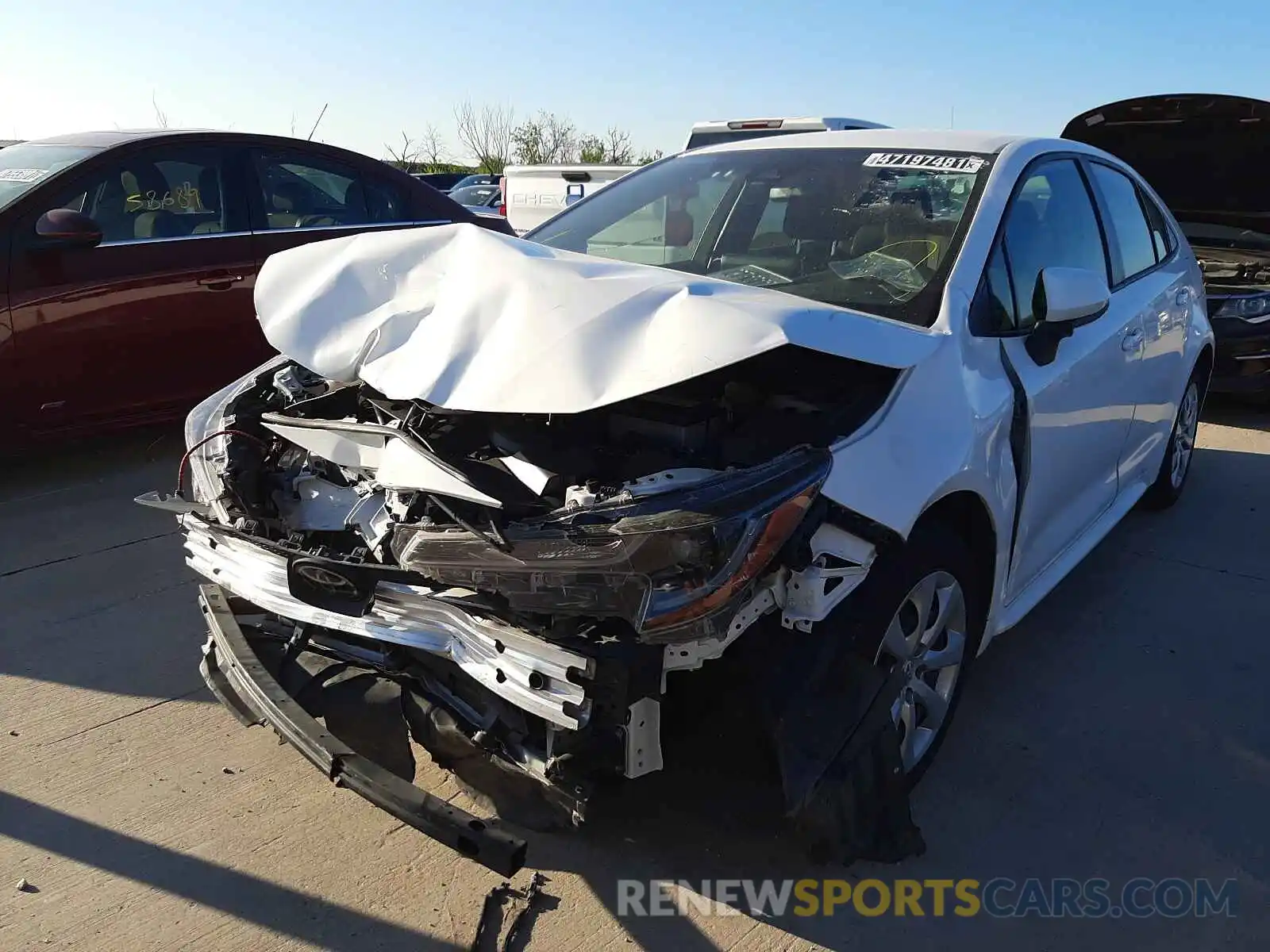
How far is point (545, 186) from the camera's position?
911cm

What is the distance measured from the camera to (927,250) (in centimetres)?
302

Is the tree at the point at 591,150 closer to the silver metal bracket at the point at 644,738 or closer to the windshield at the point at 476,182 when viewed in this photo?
the windshield at the point at 476,182

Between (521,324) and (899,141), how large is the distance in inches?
70.3

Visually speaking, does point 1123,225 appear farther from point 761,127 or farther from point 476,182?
point 476,182

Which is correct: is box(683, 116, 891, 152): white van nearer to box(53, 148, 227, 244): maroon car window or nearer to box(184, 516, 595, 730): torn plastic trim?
box(53, 148, 227, 244): maroon car window

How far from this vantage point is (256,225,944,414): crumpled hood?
7.41 feet

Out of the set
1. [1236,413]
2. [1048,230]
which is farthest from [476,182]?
[1048,230]

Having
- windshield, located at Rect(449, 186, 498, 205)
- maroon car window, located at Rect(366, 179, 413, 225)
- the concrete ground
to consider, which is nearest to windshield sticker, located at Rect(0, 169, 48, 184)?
maroon car window, located at Rect(366, 179, 413, 225)

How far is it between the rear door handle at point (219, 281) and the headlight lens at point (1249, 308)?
252 inches

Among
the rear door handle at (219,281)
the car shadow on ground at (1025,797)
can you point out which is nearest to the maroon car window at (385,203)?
the rear door handle at (219,281)

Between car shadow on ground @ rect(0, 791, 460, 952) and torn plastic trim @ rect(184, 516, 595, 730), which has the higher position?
torn plastic trim @ rect(184, 516, 595, 730)

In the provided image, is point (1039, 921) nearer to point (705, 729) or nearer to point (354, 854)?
point (705, 729)

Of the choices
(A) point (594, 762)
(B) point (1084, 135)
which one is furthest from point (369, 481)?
(B) point (1084, 135)

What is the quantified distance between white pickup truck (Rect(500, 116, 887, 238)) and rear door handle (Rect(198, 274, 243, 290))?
137 inches
